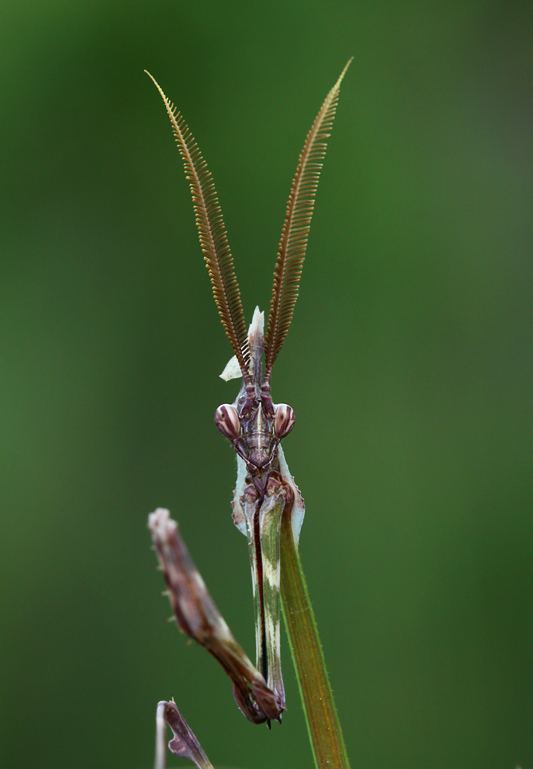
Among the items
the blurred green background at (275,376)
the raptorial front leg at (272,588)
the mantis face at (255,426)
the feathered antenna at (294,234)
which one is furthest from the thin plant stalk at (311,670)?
the blurred green background at (275,376)

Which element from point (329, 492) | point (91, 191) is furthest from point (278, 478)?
point (91, 191)

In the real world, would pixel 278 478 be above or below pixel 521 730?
above

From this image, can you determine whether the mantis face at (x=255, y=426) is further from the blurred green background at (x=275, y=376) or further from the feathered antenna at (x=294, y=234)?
the blurred green background at (x=275, y=376)

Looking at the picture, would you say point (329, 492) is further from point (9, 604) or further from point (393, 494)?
point (9, 604)

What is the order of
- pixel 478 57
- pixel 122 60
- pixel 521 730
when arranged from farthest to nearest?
pixel 478 57, pixel 122 60, pixel 521 730

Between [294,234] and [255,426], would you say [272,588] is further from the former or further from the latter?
[294,234]

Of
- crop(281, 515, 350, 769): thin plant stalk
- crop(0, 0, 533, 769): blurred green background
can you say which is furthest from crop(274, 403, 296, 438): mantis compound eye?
crop(0, 0, 533, 769): blurred green background

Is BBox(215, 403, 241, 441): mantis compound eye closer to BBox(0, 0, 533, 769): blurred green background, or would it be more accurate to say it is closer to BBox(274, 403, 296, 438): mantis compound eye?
BBox(274, 403, 296, 438): mantis compound eye
